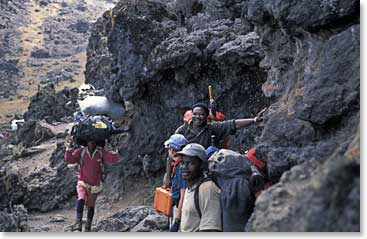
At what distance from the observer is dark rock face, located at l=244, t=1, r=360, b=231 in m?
2.13

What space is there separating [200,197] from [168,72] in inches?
242

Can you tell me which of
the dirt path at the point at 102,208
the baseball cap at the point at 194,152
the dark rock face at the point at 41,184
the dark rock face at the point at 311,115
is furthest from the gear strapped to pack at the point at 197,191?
the dark rock face at the point at 41,184

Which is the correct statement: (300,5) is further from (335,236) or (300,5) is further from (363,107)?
(335,236)

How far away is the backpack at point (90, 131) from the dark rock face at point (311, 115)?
2248 mm

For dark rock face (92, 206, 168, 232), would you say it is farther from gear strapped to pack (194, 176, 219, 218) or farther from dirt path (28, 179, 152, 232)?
dirt path (28, 179, 152, 232)

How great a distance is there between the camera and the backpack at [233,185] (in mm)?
4043

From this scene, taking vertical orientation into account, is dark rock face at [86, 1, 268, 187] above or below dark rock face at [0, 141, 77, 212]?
above

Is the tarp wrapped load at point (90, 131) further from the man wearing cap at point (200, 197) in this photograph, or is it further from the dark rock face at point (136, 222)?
the man wearing cap at point (200, 197)

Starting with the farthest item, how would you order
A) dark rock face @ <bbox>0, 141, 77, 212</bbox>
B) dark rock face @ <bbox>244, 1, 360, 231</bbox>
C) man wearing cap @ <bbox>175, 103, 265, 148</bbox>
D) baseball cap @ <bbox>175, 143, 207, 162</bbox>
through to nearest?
dark rock face @ <bbox>0, 141, 77, 212</bbox>
man wearing cap @ <bbox>175, 103, 265, 148</bbox>
baseball cap @ <bbox>175, 143, 207, 162</bbox>
dark rock face @ <bbox>244, 1, 360, 231</bbox>

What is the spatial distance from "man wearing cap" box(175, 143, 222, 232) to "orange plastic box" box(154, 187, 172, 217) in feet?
4.06

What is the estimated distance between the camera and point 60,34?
1577 inches

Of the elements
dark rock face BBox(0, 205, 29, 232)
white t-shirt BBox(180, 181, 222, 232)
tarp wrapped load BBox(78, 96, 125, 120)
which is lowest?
dark rock face BBox(0, 205, 29, 232)

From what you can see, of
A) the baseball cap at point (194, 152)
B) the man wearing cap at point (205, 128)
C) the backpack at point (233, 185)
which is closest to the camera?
the backpack at point (233, 185)

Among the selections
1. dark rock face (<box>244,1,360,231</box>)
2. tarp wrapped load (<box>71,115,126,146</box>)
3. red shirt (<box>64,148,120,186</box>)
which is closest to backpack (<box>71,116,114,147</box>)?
tarp wrapped load (<box>71,115,126,146</box>)
